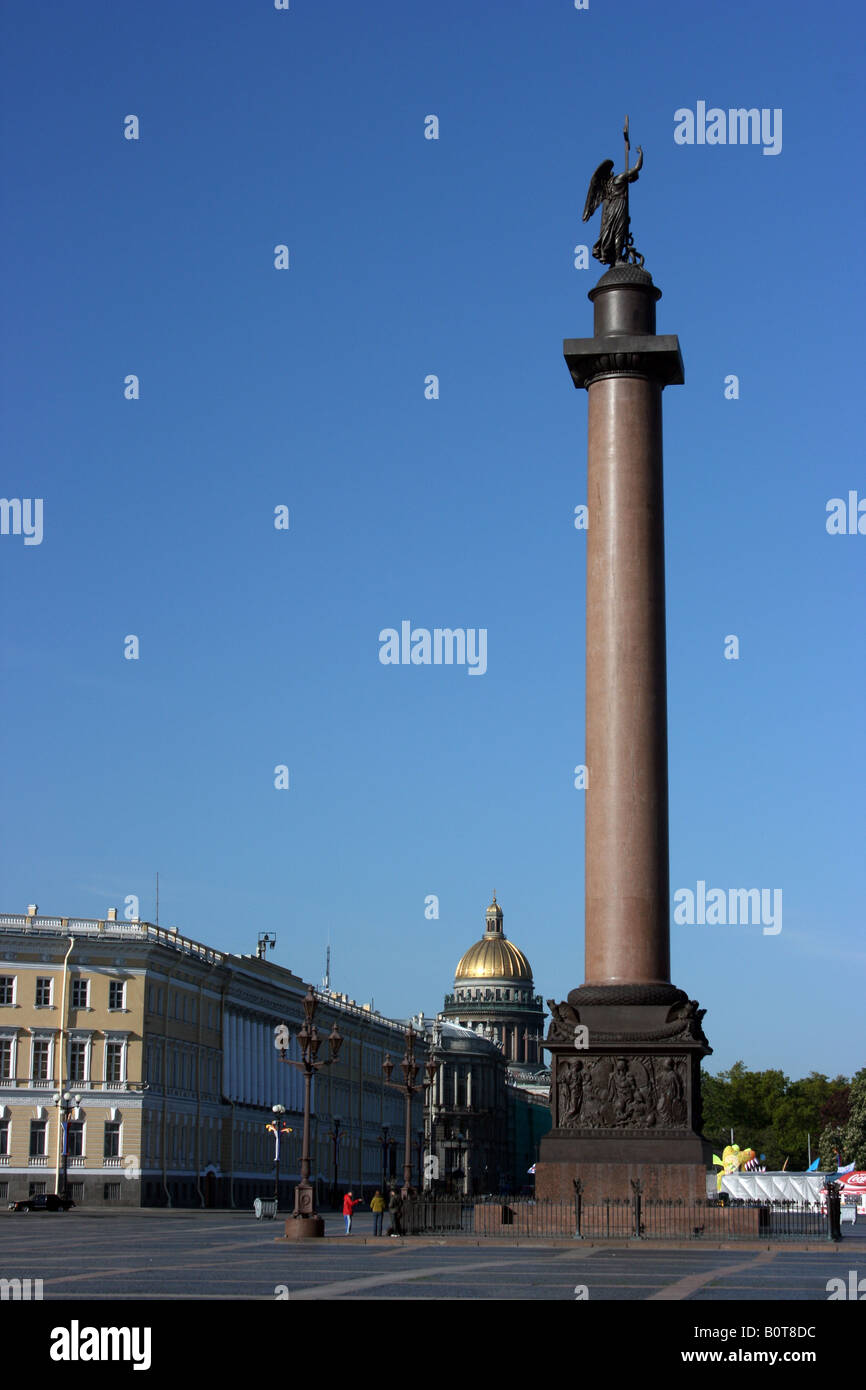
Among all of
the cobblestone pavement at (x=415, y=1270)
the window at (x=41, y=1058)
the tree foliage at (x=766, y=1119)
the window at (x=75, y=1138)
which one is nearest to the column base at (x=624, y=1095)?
the cobblestone pavement at (x=415, y=1270)

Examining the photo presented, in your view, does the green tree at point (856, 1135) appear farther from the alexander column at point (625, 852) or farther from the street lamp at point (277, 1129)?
the alexander column at point (625, 852)

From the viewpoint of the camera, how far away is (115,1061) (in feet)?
298

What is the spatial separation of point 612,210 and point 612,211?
0.07 feet

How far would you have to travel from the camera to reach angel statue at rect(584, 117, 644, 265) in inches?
1746

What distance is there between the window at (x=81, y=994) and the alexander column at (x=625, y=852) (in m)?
54.2

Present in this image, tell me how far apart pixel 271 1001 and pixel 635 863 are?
264ft

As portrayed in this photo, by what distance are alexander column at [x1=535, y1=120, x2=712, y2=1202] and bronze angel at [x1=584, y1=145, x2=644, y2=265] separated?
209 cm

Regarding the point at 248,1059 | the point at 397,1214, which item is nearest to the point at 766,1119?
the point at 248,1059

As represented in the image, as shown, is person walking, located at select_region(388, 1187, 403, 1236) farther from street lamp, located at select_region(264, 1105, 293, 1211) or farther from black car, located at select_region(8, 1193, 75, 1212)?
street lamp, located at select_region(264, 1105, 293, 1211)

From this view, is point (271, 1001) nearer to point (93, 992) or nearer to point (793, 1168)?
point (93, 992)

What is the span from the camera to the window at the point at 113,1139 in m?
88.7

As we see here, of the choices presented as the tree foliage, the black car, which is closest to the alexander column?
the black car
